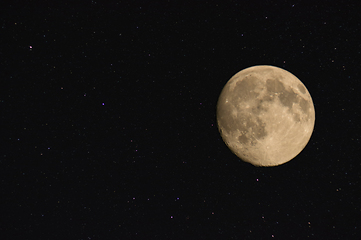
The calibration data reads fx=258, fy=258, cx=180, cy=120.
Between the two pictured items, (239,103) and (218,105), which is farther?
(218,105)

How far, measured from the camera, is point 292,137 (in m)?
3.03

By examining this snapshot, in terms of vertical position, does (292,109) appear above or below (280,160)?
above

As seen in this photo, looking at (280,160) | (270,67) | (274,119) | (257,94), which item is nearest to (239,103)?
(257,94)

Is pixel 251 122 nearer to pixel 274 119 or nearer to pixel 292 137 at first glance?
pixel 274 119

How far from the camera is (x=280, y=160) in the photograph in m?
3.20

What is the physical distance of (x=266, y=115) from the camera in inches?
115

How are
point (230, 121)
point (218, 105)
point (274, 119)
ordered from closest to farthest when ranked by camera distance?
point (274, 119) → point (230, 121) → point (218, 105)

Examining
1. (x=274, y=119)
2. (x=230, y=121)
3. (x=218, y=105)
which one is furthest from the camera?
(x=218, y=105)

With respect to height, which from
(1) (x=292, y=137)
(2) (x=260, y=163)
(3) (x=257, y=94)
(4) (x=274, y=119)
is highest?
(3) (x=257, y=94)

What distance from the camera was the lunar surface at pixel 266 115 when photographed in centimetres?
295

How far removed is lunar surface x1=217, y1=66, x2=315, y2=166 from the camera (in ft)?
9.68

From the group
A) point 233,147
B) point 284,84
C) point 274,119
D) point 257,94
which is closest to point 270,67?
point 284,84

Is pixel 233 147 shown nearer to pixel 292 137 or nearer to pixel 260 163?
pixel 260 163

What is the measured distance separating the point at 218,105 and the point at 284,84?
0.83 meters
